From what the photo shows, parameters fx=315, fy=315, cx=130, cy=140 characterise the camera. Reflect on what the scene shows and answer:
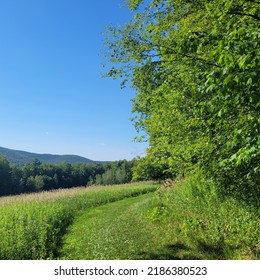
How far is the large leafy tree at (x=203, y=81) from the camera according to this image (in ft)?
18.6

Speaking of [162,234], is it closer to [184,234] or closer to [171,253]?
[184,234]

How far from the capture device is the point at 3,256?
9.65 meters

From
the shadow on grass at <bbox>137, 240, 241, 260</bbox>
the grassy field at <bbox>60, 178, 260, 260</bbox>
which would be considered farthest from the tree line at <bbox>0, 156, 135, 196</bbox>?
the shadow on grass at <bbox>137, 240, 241, 260</bbox>

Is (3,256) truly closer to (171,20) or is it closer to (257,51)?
(257,51)

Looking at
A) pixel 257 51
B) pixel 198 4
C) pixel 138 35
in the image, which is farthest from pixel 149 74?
pixel 257 51

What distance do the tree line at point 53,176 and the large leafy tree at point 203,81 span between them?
79.6 metres

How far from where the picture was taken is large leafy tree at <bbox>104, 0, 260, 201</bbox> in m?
5.66

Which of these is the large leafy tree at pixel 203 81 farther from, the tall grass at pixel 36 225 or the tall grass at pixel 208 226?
the tall grass at pixel 36 225

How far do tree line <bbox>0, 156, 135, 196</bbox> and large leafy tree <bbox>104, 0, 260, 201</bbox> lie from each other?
79640 mm

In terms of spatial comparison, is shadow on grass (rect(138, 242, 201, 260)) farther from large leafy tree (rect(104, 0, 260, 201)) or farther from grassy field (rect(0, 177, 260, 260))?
large leafy tree (rect(104, 0, 260, 201))

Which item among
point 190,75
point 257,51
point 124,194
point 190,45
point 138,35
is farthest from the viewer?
point 124,194

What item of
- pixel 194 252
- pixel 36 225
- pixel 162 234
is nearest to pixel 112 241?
pixel 162 234

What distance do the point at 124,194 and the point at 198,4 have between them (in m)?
21.8

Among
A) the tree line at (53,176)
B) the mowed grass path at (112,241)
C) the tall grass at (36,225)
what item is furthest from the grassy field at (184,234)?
the tree line at (53,176)
